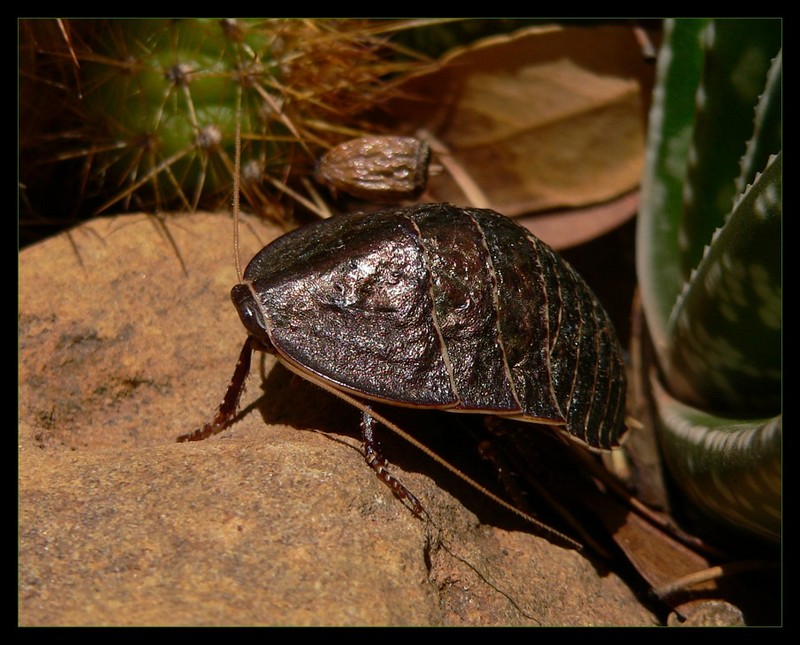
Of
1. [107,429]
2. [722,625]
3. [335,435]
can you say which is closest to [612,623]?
[722,625]

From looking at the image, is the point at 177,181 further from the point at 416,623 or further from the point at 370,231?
the point at 416,623

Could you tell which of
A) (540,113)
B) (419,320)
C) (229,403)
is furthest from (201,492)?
(540,113)

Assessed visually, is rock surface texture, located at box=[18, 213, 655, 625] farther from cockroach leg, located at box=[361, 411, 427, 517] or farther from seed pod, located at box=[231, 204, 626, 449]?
seed pod, located at box=[231, 204, 626, 449]

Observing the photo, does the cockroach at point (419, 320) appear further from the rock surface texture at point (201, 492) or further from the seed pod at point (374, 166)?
the seed pod at point (374, 166)

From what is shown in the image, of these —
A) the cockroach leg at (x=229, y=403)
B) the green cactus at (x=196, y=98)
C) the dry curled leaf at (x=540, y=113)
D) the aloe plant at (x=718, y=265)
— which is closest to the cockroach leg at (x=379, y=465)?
the cockroach leg at (x=229, y=403)

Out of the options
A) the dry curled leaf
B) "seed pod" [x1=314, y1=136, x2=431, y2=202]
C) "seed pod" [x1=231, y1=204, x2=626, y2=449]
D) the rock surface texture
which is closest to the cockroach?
Answer: "seed pod" [x1=231, y1=204, x2=626, y2=449]

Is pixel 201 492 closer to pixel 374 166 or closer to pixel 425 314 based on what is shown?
pixel 425 314
